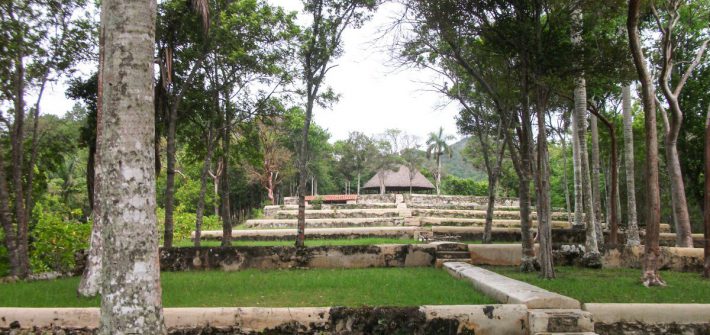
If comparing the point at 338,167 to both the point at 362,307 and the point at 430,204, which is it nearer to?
the point at 430,204

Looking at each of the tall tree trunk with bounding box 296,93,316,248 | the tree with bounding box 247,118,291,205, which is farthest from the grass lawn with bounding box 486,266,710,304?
the tree with bounding box 247,118,291,205

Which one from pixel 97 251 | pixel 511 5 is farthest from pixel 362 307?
pixel 511 5

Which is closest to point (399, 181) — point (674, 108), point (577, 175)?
point (577, 175)

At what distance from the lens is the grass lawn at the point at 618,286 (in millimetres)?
6488

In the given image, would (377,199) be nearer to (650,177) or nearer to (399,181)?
(399,181)

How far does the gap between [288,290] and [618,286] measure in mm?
5121

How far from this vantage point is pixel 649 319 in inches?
219

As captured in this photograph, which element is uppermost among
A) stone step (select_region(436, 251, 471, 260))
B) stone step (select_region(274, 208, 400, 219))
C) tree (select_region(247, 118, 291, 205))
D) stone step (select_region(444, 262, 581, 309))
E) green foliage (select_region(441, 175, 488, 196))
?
tree (select_region(247, 118, 291, 205))

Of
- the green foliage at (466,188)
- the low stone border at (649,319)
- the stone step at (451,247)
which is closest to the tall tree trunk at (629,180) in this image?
the stone step at (451,247)

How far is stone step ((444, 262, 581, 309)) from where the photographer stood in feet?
17.7

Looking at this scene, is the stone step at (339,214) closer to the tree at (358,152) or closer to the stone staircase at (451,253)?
the stone staircase at (451,253)

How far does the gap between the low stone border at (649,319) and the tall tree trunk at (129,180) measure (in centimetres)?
478

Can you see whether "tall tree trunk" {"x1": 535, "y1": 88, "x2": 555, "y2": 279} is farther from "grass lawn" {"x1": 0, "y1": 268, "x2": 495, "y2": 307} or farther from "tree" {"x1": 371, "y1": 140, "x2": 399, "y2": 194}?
"tree" {"x1": 371, "y1": 140, "x2": 399, "y2": 194}

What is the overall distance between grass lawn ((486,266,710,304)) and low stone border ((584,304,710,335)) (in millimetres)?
628
